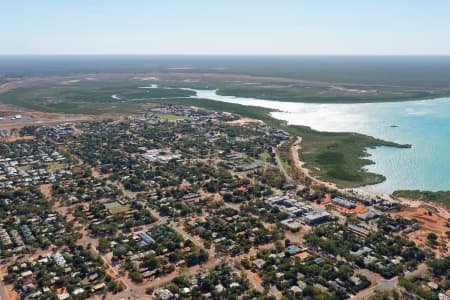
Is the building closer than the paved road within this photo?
No

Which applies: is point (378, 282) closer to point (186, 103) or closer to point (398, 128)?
point (398, 128)

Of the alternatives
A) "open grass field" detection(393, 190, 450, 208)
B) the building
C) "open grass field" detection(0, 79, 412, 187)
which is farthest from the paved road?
"open grass field" detection(0, 79, 412, 187)

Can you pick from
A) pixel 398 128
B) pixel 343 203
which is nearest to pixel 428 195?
pixel 343 203

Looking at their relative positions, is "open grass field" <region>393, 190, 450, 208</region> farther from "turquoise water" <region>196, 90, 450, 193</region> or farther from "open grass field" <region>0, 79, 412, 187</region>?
"open grass field" <region>0, 79, 412, 187</region>

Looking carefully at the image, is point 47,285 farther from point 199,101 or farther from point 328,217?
point 199,101

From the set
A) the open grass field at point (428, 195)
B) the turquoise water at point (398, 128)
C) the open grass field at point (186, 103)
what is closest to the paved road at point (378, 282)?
the open grass field at point (428, 195)

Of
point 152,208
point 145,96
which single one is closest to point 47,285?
point 152,208

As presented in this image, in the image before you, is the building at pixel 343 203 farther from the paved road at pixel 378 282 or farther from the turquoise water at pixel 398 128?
the paved road at pixel 378 282

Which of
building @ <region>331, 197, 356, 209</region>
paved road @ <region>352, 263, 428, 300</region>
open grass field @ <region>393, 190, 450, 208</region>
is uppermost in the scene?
open grass field @ <region>393, 190, 450, 208</region>
